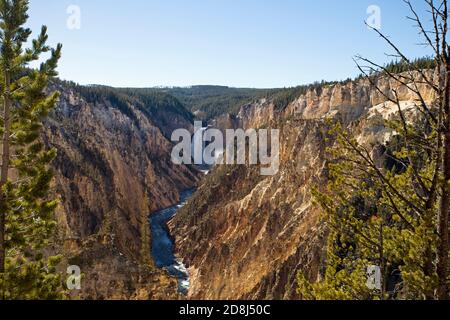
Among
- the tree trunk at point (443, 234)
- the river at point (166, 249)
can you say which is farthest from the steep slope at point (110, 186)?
the tree trunk at point (443, 234)

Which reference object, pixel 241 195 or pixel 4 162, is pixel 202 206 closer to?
pixel 241 195

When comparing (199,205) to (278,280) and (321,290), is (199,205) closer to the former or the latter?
(278,280)

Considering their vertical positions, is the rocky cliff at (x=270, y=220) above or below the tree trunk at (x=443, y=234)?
below

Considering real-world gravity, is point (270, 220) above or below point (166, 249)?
above

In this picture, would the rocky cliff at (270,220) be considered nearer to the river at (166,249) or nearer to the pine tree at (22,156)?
the river at (166,249)

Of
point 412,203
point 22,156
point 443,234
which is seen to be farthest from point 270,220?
point 443,234

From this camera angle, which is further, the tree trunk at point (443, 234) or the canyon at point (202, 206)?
the canyon at point (202, 206)
